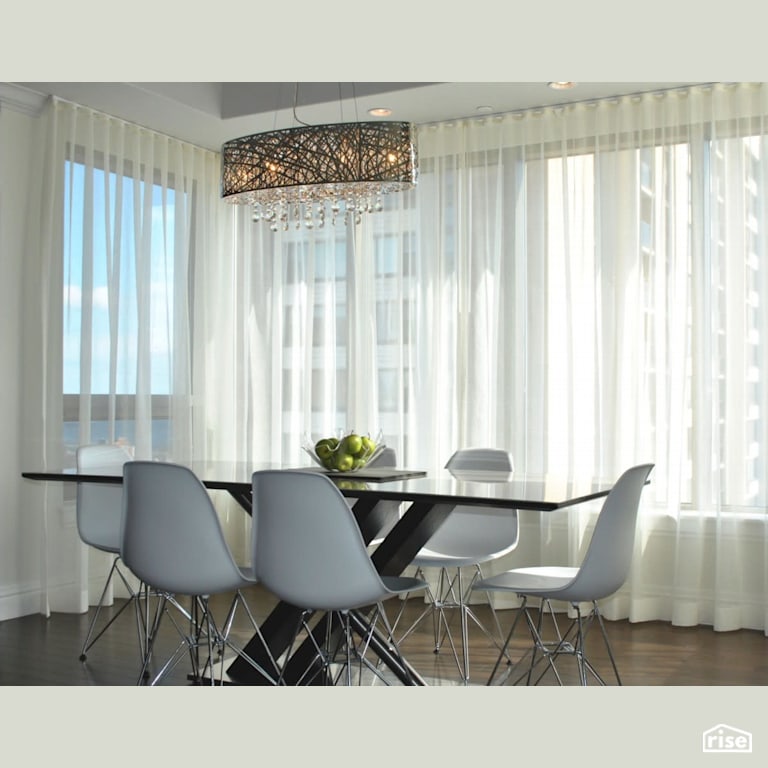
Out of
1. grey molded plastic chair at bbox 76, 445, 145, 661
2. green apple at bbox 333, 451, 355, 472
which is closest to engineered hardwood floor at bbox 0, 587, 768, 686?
grey molded plastic chair at bbox 76, 445, 145, 661

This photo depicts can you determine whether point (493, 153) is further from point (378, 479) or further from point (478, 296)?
point (378, 479)

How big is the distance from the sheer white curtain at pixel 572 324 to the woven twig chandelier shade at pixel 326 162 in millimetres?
1510

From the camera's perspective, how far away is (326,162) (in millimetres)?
4148

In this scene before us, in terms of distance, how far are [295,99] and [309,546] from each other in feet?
10.1

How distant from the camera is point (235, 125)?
5.82m

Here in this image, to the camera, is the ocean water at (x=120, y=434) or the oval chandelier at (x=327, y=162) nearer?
the oval chandelier at (x=327, y=162)

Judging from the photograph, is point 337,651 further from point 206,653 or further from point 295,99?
point 295,99

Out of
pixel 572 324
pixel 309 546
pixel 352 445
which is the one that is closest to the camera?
pixel 309 546

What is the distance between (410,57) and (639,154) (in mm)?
1652

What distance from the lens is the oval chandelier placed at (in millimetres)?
4137

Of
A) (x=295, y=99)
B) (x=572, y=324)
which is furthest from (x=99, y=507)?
(x=572, y=324)

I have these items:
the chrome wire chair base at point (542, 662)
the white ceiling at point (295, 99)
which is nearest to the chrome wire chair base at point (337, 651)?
the chrome wire chair base at point (542, 662)

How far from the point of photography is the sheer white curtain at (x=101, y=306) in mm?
5320

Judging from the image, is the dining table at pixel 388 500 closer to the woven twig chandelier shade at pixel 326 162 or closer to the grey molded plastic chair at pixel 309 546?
the grey molded plastic chair at pixel 309 546
